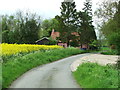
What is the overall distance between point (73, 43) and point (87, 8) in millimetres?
16478

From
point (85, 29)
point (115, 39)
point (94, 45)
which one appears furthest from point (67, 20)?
point (115, 39)

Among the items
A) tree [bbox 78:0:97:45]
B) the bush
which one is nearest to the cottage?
tree [bbox 78:0:97:45]

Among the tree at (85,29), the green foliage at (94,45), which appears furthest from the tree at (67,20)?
the green foliage at (94,45)

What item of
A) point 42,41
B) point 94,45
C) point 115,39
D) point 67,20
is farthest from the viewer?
point 94,45

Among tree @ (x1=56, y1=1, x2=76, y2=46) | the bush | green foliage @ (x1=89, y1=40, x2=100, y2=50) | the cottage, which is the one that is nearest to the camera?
the bush

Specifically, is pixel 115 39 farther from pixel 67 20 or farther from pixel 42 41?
pixel 42 41

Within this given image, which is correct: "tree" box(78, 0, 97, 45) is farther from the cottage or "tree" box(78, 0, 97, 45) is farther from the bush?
the bush

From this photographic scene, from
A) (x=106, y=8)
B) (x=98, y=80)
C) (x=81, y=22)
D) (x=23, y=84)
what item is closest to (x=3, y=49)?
(x=23, y=84)

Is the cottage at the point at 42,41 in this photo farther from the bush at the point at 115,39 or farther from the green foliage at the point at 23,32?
the bush at the point at 115,39

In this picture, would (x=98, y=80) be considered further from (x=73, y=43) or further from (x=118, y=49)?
(x=73, y=43)

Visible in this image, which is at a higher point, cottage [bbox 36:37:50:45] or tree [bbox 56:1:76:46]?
tree [bbox 56:1:76:46]

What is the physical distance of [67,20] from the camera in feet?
161

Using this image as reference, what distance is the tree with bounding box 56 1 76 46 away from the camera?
48438 millimetres

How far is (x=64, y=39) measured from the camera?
49656 mm
